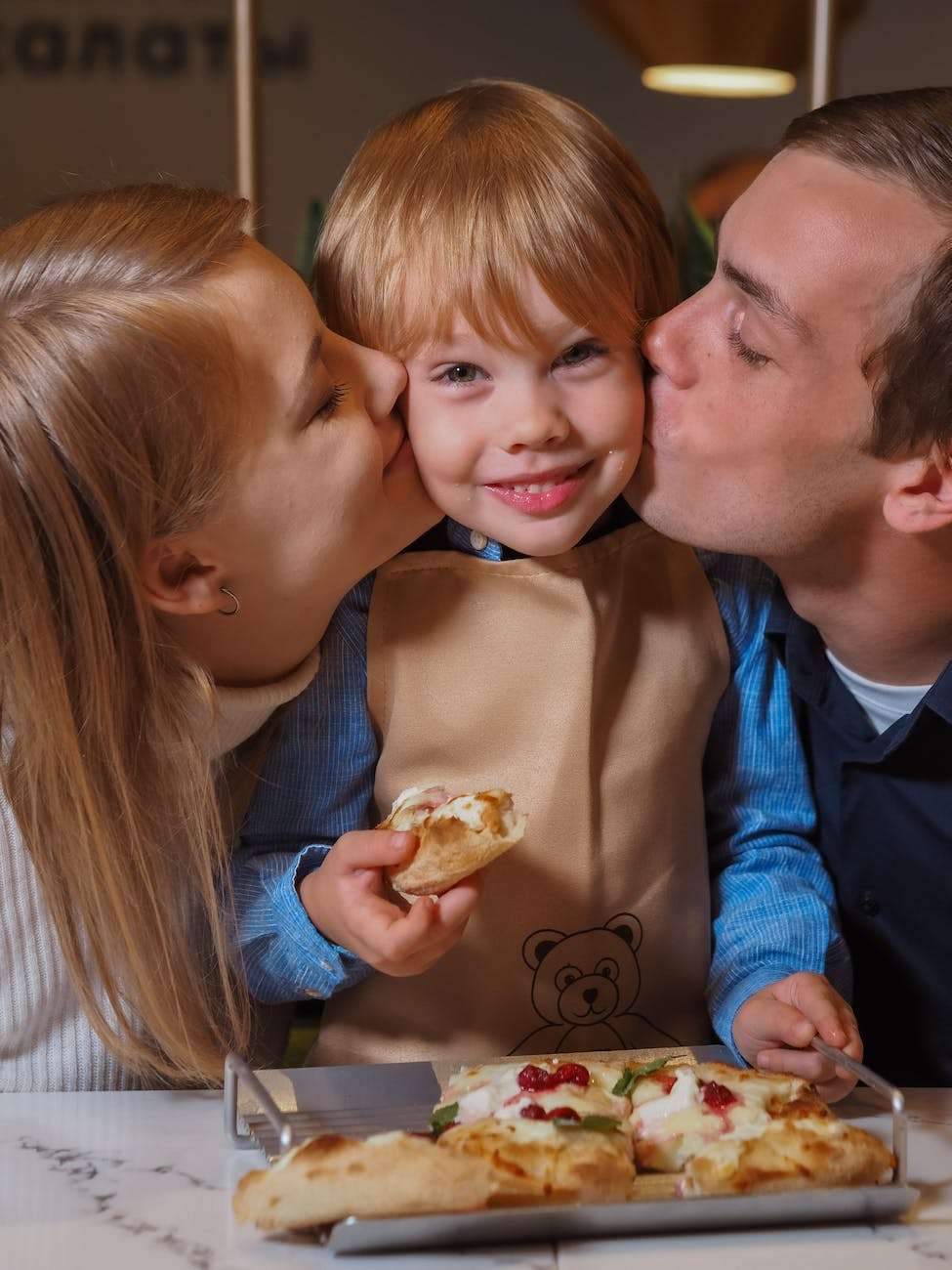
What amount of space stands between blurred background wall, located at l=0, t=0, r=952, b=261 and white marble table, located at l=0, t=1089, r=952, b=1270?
10.6 ft

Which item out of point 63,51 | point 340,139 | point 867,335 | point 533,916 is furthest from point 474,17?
point 533,916

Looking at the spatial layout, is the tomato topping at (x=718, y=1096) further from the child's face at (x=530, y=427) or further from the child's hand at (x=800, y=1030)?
the child's face at (x=530, y=427)

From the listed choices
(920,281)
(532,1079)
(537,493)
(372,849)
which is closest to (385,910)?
(372,849)

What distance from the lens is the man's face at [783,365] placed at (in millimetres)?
1537

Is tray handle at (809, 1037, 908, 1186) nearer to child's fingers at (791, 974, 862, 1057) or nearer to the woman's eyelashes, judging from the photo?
child's fingers at (791, 974, 862, 1057)

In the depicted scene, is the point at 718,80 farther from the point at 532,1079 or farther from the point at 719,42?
the point at 532,1079

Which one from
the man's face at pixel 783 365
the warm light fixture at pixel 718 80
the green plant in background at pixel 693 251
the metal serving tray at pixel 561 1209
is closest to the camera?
the metal serving tray at pixel 561 1209

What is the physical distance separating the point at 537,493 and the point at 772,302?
33 centimetres

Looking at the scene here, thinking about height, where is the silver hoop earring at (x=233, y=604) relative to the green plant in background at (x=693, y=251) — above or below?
below

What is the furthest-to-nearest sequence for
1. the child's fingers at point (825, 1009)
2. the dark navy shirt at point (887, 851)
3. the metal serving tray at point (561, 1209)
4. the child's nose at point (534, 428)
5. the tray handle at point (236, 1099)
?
the dark navy shirt at point (887, 851)
the child's nose at point (534, 428)
the child's fingers at point (825, 1009)
the tray handle at point (236, 1099)
the metal serving tray at point (561, 1209)

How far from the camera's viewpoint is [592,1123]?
3.65 feet

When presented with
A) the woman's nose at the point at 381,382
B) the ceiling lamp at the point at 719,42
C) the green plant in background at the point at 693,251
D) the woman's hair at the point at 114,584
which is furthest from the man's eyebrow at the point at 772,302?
the ceiling lamp at the point at 719,42

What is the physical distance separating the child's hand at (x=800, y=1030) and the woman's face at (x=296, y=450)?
1.91 ft

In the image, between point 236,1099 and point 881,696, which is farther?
point 881,696
